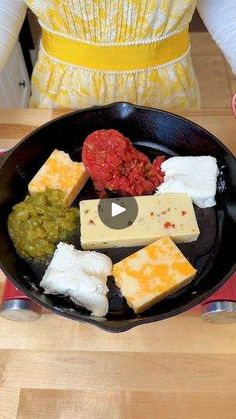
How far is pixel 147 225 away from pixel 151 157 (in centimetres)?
16

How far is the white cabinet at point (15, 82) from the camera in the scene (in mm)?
1371

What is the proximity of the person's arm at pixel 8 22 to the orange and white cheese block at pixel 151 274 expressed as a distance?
19.3 inches

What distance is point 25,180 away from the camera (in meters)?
0.75

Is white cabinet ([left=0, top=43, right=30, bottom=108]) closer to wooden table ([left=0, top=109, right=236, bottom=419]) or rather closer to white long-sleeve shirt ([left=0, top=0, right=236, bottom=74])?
white long-sleeve shirt ([left=0, top=0, right=236, bottom=74])

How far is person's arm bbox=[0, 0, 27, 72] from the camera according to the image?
0.84 meters

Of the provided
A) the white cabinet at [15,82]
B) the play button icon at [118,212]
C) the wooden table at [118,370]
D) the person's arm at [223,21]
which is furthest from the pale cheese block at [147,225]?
the white cabinet at [15,82]

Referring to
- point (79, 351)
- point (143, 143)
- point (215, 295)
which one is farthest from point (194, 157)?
point (79, 351)

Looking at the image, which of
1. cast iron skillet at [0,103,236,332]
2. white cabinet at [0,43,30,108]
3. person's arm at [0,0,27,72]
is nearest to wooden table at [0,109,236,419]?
cast iron skillet at [0,103,236,332]

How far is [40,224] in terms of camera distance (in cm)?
66

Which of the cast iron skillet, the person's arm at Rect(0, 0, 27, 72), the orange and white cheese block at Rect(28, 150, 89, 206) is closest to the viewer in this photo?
the cast iron skillet

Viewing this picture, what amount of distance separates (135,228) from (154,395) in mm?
237

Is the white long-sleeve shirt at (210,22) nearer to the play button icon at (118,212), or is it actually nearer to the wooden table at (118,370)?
the play button icon at (118,212)

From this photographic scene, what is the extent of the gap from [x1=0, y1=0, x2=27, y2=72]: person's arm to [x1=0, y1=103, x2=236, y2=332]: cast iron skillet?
0.72 feet

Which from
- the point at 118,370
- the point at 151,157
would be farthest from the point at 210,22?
the point at 118,370
